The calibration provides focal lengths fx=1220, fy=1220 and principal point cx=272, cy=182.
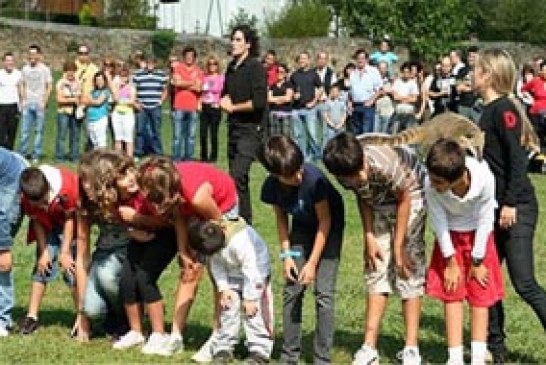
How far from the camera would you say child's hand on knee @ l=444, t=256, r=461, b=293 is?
6711 millimetres

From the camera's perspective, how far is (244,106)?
10.8 meters

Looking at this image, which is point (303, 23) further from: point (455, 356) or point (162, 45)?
point (455, 356)

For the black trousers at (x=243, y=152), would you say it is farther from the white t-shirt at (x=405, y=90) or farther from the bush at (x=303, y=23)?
the bush at (x=303, y=23)

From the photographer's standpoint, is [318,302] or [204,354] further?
[204,354]

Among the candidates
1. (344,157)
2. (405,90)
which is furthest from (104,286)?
(405,90)

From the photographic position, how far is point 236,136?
1084cm

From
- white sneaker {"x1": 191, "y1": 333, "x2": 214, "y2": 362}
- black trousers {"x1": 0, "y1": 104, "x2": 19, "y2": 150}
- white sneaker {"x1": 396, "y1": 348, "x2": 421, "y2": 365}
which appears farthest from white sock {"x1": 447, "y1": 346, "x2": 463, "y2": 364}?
black trousers {"x1": 0, "y1": 104, "x2": 19, "y2": 150}

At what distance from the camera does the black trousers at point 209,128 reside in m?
19.5

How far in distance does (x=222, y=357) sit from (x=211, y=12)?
45878 millimetres

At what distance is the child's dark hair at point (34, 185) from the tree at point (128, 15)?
124 ft

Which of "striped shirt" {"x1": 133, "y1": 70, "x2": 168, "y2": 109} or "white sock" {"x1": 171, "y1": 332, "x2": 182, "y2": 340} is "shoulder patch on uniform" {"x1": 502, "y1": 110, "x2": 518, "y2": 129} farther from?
"striped shirt" {"x1": 133, "y1": 70, "x2": 168, "y2": 109}

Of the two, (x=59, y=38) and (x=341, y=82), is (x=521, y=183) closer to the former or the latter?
(x=341, y=82)

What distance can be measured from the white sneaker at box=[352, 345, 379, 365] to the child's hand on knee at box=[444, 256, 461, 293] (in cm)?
57

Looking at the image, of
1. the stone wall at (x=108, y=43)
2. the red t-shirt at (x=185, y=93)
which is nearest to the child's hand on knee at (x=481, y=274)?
the red t-shirt at (x=185, y=93)
